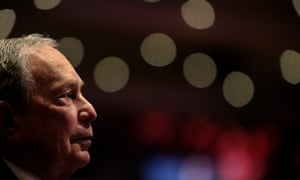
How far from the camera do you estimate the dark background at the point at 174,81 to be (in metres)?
1.22

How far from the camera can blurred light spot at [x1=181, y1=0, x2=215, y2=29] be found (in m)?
1.38

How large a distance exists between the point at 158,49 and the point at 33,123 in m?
0.63

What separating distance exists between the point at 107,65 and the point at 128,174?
274mm

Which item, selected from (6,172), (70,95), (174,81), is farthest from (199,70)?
(6,172)

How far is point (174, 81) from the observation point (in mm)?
1312

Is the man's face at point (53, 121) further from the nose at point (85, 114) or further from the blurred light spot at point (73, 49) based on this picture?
the blurred light spot at point (73, 49)

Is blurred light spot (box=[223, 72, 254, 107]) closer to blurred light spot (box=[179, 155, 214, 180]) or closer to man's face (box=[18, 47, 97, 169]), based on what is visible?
blurred light spot (box=[179, 155, 214, 180])

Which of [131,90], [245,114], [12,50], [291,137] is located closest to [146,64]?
[131,90]

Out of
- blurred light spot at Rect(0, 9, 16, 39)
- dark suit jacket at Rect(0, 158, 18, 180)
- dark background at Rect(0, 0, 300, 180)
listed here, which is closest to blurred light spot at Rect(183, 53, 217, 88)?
dark background at Rect(0, 0, 300, 180)

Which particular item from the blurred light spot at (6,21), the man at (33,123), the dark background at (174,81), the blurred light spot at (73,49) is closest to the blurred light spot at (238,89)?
the dark background at (174,81)

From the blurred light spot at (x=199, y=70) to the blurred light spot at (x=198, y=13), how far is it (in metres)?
0.09

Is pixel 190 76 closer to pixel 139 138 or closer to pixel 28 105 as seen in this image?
pixel 139 138

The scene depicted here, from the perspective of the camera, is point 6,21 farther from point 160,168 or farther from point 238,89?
point 238,89

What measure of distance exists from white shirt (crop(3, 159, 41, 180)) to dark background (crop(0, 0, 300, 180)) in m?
0.42
